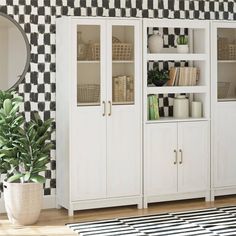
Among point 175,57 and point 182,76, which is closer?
point 175,57

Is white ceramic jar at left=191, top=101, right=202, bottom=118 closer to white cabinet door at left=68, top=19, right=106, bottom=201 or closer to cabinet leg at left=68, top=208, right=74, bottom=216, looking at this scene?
white cabinet door at left=68, top=19, right=106, bottom=201

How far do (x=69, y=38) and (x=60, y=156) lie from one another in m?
1.17

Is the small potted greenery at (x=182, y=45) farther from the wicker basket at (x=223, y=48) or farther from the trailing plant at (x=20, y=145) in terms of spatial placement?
the trailing plant at (x=20, y=145)

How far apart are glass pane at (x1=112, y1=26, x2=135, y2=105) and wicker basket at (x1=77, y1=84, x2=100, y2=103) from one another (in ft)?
0.58

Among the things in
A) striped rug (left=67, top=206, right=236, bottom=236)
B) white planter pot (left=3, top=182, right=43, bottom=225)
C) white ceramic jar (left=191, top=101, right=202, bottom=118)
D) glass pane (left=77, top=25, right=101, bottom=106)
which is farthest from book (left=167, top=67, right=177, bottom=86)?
white planter pot (left=3, top=182, right=43, bottom=225)

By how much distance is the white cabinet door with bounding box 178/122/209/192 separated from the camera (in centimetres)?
654

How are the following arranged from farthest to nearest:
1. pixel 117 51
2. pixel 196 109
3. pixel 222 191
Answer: pixel 222 191, pixel 196 109, pixel 117 51

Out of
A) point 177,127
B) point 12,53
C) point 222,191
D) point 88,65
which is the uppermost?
point 12,53

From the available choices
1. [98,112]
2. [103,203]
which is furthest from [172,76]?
[103,203]

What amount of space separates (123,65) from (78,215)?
1.52 meters

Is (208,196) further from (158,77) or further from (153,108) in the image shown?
(158,77)

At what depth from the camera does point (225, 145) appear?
6.76m

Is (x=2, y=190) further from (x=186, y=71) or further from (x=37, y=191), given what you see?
(x=186, y=71)

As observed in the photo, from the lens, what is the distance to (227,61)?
6738mm
